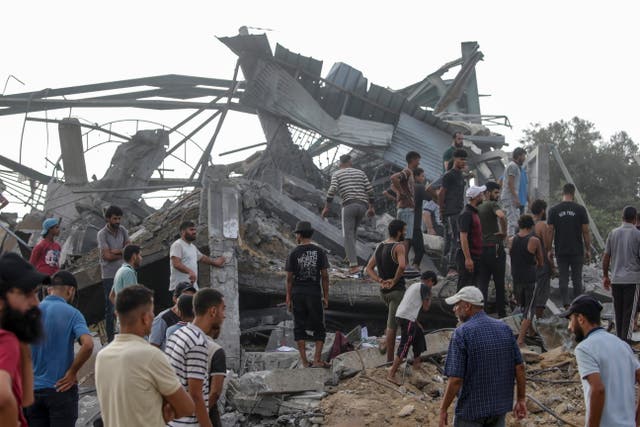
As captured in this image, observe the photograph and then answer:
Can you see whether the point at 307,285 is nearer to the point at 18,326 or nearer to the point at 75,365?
the point at 75,365

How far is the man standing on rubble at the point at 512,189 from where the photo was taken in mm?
12562

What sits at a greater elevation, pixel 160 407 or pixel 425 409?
pixel 160 407

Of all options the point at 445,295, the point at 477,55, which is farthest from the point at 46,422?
the point at 477,55

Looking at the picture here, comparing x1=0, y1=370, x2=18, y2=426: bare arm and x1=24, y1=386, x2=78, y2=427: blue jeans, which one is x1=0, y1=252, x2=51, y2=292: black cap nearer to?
x1=0, y1=370, x2=18, y2=426: bare arm

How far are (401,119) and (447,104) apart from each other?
112 inches

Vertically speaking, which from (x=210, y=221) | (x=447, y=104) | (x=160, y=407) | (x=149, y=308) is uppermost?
(x=447, y=104)

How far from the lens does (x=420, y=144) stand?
62.5 ft

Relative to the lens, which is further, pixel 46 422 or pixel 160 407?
pixel 46 422

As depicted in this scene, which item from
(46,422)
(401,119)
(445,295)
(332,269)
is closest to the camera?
(46,422)

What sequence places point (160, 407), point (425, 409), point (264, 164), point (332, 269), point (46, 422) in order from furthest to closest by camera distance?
point (264, 164) < point (332, 269) < point (425, 409) < point (46, 422) < point (160, 407)

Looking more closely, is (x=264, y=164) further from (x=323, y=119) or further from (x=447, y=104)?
Answer: (x=447, y=104)

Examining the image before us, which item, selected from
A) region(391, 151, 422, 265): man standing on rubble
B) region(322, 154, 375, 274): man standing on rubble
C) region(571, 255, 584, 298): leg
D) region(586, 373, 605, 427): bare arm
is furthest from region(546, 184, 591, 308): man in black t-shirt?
region(586, 373, 605, 427): bare arm

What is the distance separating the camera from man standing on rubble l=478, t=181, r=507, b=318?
10.1 meters

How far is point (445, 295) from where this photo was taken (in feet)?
38.1
